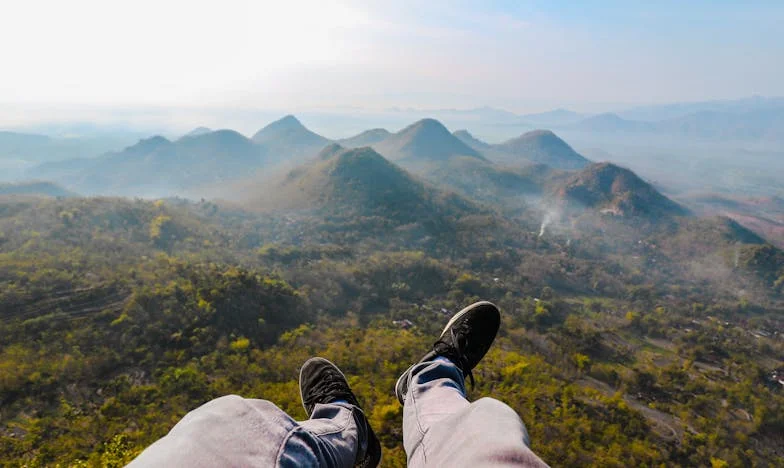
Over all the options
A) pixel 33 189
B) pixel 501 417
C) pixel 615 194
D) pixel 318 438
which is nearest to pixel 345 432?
pixel 318 438

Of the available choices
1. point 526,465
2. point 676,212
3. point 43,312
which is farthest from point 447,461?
point 676,212

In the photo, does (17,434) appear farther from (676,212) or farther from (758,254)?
(676,212)

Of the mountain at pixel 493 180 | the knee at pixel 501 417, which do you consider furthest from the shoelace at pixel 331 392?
the mountain at pixel 493 180

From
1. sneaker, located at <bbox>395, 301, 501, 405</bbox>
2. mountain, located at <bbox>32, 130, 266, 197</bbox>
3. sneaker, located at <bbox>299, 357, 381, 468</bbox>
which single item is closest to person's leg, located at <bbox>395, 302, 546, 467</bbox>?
sneaker, located at <bbox>395, 301, 501, 405</bbox>

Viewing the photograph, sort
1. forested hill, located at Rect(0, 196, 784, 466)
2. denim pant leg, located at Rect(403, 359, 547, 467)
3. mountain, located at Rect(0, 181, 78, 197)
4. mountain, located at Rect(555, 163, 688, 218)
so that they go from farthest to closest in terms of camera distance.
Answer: mountain, located at Rect(0, 181, 78, 197) < mountain, located at Rect(555, 163, 688, 218) < forested hill, located at Rect(0, 196, 784, 466) < denim pant leg, located at Rect(403, 359, 547, 467)

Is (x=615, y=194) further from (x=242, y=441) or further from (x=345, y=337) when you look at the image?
(x=242, y=441)

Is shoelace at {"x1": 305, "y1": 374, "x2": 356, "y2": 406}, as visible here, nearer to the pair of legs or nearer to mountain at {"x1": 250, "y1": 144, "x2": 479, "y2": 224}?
the pair of legs
